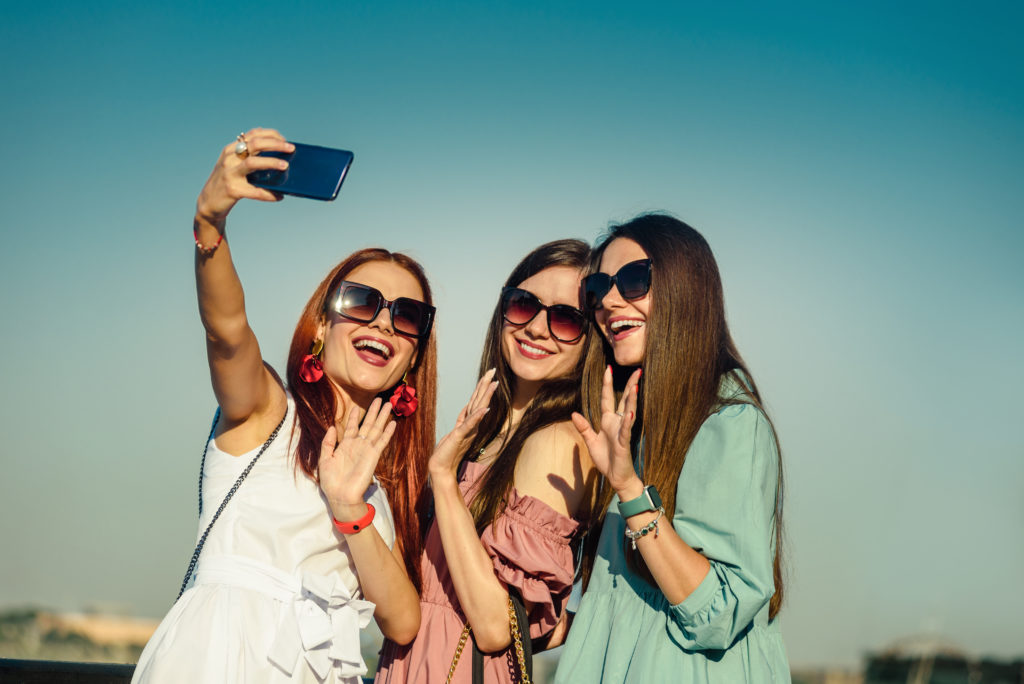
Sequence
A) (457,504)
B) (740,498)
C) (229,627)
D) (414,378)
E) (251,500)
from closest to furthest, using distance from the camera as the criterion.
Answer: (740,498) → (229,627) → (251,500) → (457,504) → (414,378)

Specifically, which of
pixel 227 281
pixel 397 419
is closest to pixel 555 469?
pixel 397 419

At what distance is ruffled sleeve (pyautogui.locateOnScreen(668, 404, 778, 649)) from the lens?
265 centimetres

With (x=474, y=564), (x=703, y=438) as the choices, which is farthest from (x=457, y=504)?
(x=703, y=438)

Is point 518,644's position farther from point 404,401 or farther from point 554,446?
point 404,401

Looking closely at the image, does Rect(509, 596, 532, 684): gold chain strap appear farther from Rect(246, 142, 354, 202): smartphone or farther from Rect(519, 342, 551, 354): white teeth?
Rect(246, 142, 354, 202): smartphone

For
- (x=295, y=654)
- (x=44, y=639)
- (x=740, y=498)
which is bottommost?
(x=44, y=639)

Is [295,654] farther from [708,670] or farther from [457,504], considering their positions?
[708,670]

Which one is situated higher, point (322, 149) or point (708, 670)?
point (322, 149)

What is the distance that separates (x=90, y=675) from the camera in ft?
11.8

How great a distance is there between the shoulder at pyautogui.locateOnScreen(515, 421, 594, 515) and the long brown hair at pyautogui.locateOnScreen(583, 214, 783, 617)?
247 millimetres

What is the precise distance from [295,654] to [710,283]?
225cm

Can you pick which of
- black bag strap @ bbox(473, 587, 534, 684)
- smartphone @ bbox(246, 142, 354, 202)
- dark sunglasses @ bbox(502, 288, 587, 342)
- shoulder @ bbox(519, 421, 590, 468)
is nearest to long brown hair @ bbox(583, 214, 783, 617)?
shoulder @ bbox(519, 421, 590, 468)

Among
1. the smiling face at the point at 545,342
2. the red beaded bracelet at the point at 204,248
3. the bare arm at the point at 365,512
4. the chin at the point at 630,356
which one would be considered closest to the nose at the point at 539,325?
the smiling face at the point at 545,342

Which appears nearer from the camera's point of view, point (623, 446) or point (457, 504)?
point (623, 446)
